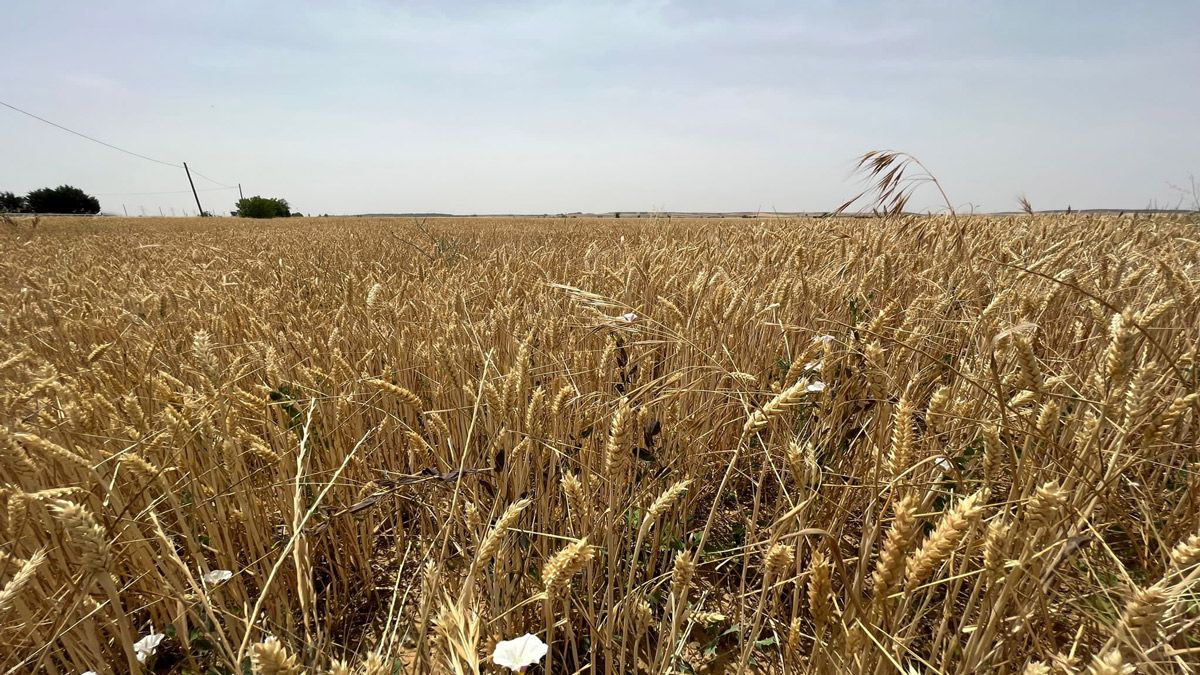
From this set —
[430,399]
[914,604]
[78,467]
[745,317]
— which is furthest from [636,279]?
[78,467]

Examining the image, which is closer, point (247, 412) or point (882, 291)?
point (247, 412)

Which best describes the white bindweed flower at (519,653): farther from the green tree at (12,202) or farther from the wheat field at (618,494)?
the green tree at (12,202)

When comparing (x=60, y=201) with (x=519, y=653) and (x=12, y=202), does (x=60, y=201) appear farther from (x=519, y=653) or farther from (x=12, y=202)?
(x=519, y=653)

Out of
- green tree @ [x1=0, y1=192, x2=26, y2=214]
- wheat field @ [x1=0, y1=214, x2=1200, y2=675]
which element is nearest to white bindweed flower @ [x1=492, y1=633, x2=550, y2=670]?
wheat field @ [x1=0, y1=214, x2=1200, y2=675]

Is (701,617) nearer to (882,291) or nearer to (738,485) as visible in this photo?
(738,485)

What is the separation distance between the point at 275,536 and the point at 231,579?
15cm

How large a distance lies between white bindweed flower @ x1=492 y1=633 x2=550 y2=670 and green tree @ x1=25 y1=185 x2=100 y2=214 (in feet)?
199

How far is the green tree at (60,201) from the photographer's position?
4247 centimetres

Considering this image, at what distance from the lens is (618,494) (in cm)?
105

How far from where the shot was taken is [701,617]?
0.97 meters

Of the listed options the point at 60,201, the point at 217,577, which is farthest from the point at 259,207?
the point at 217,577

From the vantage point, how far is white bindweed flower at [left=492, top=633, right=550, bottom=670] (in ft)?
1.96

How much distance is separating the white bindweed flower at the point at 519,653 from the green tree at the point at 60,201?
60584mm

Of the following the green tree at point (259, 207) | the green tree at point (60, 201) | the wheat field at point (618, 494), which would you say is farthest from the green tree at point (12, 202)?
the wheat field at point (618, 494)
